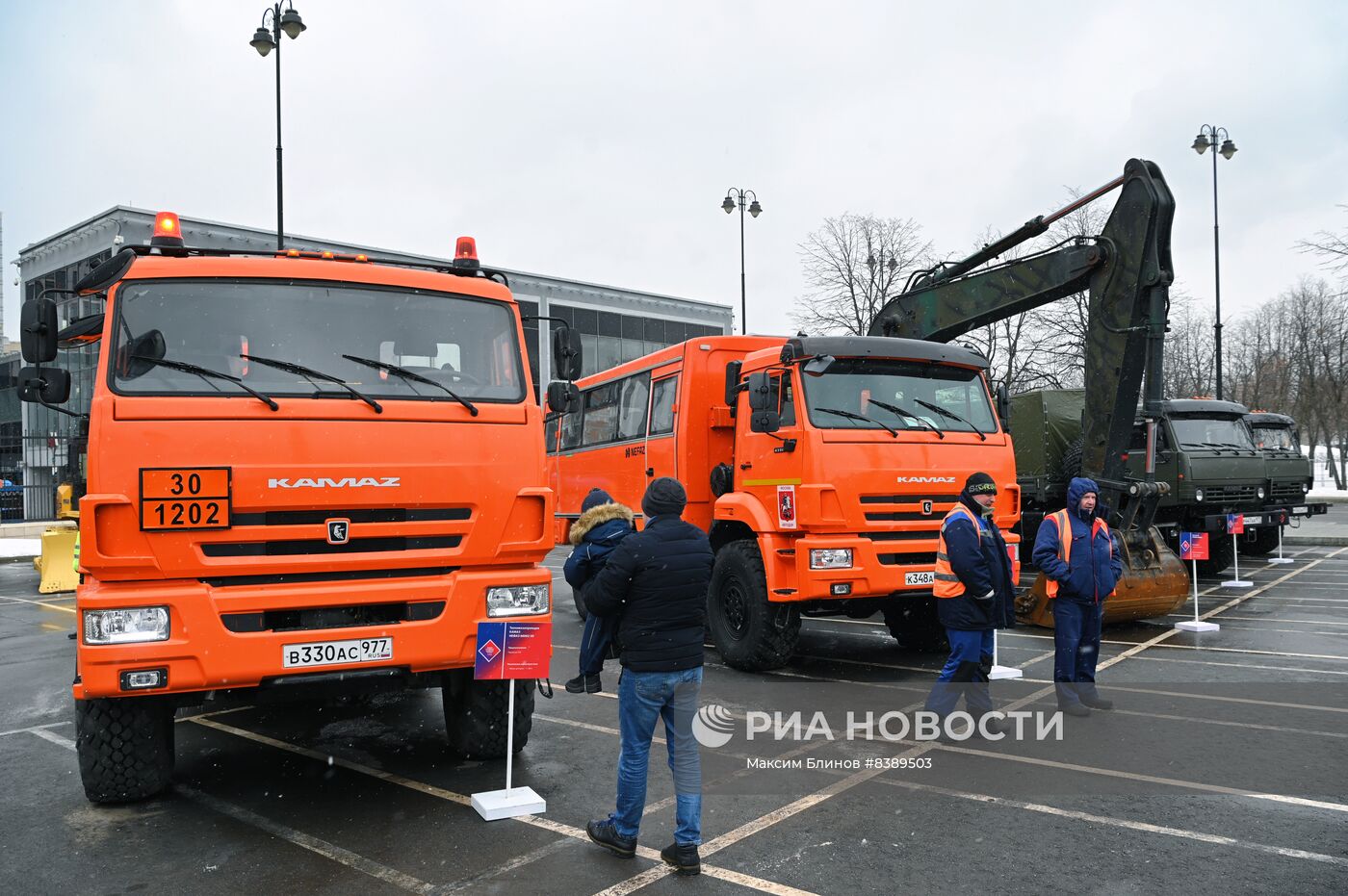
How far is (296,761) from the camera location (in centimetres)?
642

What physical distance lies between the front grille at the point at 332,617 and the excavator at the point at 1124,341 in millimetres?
8323

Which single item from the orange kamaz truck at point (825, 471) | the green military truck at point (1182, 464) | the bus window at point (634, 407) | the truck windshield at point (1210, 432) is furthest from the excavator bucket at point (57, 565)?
the truck windshield at point (1210, 432)

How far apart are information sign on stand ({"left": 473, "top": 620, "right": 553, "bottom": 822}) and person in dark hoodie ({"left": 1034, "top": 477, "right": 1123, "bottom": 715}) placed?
13.0ft

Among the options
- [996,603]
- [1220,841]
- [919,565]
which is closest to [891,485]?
[919,565]

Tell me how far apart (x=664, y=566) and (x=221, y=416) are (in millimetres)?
2424

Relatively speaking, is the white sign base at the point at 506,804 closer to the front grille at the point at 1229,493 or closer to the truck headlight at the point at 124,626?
the truck headlight at the point at 124,626

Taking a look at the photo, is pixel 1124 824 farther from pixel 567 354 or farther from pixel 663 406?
pixel 663 406

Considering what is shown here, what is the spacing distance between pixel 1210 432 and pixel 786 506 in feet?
37.5

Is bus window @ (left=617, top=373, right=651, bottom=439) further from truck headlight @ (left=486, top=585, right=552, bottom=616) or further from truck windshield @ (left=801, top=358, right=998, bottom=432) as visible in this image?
truck headlight @ (left=486, top=585, right=552, bottom=616)

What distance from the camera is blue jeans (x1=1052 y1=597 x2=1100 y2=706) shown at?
7.47 meters

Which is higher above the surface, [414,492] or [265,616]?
[414,492]

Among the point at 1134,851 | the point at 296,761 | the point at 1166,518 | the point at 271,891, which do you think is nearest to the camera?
the point at 271,891

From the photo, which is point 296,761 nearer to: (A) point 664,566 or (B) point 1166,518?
(A) point 664,566

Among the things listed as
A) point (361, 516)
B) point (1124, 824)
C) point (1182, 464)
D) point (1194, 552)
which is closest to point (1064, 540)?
point (1124, 824)
